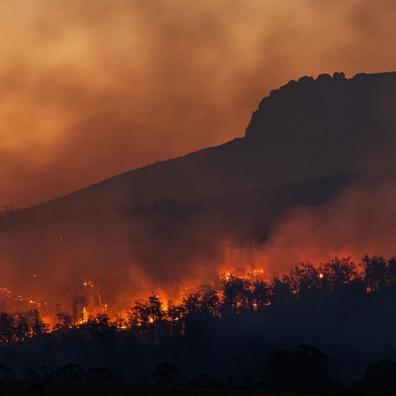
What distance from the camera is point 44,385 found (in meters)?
61.4

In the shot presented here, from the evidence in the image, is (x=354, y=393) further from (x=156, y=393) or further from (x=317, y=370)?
(x=156, y=393)

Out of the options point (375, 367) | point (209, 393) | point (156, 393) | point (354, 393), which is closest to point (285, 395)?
point (209, 393)

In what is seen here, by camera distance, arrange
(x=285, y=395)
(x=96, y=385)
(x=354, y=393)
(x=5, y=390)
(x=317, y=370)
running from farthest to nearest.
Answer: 1. (x=317, y=370)
2. (x=354, y=393)
3. (x=285, y=395)
4. (x=96, y=385)
5. (x=5, y=390)

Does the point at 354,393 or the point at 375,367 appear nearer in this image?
the point at 354,393

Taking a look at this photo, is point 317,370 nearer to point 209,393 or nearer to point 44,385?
point 209,393

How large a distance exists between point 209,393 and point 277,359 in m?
56.7

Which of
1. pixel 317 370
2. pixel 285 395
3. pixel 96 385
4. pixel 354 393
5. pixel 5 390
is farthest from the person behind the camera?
pixel 317 370

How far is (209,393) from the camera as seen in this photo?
65438 mm

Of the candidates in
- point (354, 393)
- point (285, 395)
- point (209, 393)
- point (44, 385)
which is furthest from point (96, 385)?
point (354, 393)

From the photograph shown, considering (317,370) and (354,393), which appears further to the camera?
(317,370)

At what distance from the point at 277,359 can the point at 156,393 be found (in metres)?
60.8

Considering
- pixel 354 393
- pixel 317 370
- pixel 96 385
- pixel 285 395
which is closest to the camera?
pixel 96 385

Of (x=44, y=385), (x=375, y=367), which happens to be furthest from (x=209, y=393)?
(x=375, y=367)

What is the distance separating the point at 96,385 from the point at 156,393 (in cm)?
490
